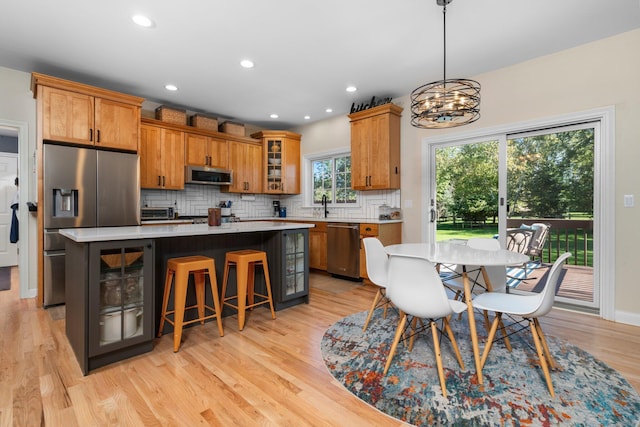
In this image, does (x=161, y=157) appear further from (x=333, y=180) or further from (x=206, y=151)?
(x=333, y=180)

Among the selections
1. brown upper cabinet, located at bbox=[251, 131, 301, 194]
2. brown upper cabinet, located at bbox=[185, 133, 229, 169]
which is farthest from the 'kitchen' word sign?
brown upper cabinet, located at bbox=[185, 133, 229, 169]

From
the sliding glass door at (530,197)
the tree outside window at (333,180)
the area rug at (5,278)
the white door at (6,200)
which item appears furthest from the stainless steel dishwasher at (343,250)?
the white door at (6,200)

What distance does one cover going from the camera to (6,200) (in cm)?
540

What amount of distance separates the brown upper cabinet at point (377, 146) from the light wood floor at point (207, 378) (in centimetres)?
227

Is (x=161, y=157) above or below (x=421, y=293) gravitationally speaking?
above

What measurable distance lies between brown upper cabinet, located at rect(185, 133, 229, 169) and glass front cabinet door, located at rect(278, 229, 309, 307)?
2.49 meters

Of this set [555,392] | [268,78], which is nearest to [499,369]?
[555,392]

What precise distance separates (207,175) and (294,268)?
250cm

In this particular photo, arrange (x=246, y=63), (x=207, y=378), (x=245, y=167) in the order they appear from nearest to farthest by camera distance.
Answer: (x=207, y=378) < (x=246, y=63) < (x=245, y=167)

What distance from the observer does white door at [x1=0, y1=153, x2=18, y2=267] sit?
5.37 metres

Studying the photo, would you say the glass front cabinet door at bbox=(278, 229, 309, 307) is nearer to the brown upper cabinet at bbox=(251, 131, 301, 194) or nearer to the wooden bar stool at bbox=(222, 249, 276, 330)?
the wooden bar stool at bbox=(222, 249, 276, 330)

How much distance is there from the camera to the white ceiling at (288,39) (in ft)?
8.14

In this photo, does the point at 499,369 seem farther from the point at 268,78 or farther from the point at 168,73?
the point at 168,73

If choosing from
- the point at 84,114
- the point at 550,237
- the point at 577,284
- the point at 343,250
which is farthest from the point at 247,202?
the point at 577,284
